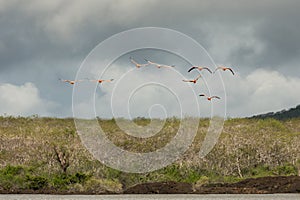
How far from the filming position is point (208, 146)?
26.0 meters

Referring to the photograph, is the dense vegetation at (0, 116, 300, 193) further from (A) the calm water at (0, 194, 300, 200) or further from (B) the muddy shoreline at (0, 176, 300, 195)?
(A) the calm water at (0, 194, 300, 200)

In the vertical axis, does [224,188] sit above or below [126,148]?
below

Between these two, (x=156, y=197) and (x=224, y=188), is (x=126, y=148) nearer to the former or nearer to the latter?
(x=224, y=188)

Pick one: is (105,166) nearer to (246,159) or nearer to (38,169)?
(38,169)

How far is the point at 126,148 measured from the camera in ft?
86.4

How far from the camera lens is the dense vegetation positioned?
19.6m

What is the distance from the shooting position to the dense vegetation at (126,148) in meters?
19.6

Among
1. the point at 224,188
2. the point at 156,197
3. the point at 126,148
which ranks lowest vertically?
the point at 156,197

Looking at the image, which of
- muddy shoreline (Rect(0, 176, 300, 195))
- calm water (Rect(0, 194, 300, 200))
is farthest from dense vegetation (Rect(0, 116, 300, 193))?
calm water (Rect(0, 194, 300, 200))

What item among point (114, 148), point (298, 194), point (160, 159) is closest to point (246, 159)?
point (160, 159)

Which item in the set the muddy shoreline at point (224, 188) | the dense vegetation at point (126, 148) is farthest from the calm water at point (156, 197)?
the dense vegetation at point (126, 148)

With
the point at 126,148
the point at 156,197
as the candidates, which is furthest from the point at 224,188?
the point at 126,148

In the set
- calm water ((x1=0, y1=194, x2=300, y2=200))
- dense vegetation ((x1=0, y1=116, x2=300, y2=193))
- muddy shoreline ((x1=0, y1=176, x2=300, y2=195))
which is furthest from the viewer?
dense vegetation ((x1=0, y1=116, x2=300, y2=193))

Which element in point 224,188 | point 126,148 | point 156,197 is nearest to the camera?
point 156,197
